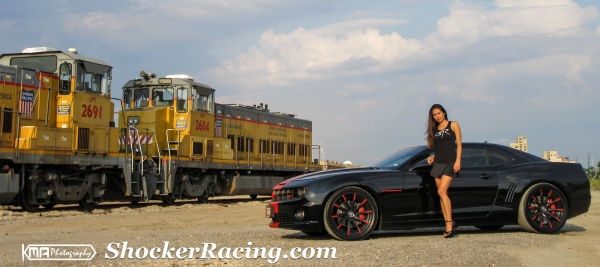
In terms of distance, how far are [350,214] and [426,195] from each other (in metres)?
1.08

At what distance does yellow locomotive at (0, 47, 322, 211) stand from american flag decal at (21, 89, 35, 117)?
0.07 ft

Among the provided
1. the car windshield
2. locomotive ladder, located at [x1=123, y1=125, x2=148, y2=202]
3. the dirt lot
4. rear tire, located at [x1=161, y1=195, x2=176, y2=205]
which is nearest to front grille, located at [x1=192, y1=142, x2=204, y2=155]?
rear tire, located at [x1=161, y1=195, x2=176, y2=205]

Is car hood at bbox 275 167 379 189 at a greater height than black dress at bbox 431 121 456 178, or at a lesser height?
lesser

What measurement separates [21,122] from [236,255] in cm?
985

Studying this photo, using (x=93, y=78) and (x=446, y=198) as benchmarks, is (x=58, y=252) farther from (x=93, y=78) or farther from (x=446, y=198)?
(x=93, y=78)

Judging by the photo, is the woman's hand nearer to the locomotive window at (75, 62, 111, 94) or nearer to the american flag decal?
the american flag decal

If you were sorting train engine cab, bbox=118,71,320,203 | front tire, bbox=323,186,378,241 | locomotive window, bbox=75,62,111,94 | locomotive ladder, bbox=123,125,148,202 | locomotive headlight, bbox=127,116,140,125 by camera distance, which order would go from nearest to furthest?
front tire, bbox=323,186,378,241 → locomotive window, bbox=75,62,111,94 → locomotive ladder, bbox=123,125,148,202 → train engine cab, bbox=118,71,320,203 → locomotive headlight, bbox=127,116,140,125

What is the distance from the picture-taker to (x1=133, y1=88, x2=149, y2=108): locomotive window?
64.1 ft

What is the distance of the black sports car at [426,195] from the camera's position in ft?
24.8

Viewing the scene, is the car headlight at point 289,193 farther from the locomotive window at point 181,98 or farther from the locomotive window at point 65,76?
the locomotive window at point 181,98

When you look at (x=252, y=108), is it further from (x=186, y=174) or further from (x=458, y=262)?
(x=458, y=262)

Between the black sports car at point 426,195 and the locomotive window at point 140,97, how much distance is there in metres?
12.4

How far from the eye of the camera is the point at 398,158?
8.45m

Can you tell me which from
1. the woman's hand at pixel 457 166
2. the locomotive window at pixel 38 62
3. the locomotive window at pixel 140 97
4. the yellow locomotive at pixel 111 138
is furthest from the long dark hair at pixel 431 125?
the locomotive window at pixel 140 97
